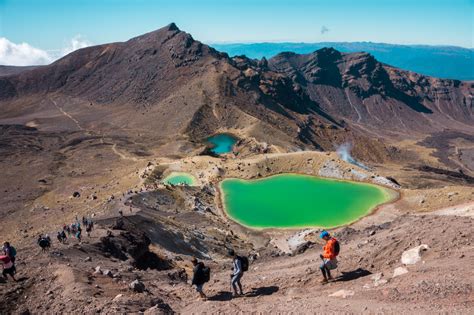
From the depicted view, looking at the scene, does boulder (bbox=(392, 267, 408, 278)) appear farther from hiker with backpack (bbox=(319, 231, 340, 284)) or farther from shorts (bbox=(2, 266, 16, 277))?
shorts (bbox=(2, 266, 16, 277))

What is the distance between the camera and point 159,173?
266ft

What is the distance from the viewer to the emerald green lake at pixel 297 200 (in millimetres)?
55062

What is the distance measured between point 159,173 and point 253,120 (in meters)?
69.4

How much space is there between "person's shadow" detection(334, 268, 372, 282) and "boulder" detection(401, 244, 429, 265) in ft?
6.84

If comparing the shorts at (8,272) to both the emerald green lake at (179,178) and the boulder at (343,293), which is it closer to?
the boulder at (343,293)

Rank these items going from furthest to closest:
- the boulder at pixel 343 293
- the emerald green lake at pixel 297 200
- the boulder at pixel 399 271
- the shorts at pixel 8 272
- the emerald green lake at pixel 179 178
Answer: the emerald green lake at pixel 179 178 < the emerald green lake at pixel 297 200 < the shorts at pixel 8 272 < the boulder at pixel 399 271 < the boulder at pixel 343 293

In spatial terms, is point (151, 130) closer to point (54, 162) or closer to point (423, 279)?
point (54, 162)

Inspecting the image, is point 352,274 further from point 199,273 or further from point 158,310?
point 158,310

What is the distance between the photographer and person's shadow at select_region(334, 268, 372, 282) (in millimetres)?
20328

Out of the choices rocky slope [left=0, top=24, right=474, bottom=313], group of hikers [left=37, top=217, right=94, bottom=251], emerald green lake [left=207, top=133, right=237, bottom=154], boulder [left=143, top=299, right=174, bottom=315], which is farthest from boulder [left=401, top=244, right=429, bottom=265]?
emerald green lake [left=207, top=133, right=237, bottom=154]

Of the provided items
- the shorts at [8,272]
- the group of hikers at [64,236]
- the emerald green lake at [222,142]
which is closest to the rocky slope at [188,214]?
the shorts at [8,272]

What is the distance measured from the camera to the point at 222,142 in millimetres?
138250

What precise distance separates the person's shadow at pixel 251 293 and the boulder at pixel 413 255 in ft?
22.6

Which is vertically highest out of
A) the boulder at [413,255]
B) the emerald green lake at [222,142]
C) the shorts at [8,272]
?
the shorts at [8,272]
